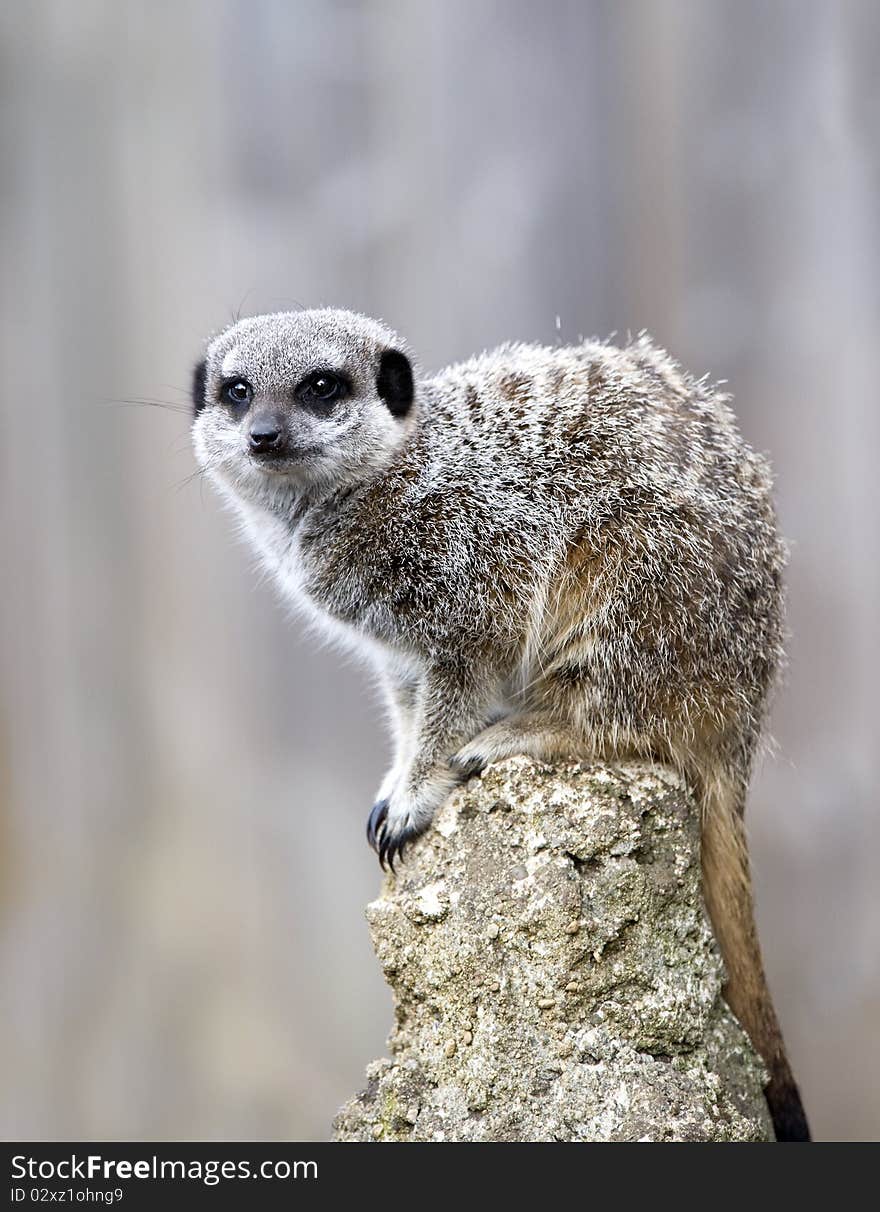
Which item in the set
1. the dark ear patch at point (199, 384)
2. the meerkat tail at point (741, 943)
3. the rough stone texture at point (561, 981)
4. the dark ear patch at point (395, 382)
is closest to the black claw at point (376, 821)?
the rough stone texture at point (561, 981)

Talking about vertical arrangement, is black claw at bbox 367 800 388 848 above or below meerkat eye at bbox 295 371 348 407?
below

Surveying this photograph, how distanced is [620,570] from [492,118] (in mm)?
1480


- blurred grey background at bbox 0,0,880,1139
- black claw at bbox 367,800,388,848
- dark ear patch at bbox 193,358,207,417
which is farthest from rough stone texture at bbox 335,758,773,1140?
blurred grey background at bbox 0,0,880,1139

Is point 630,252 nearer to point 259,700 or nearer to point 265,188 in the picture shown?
point 265,188

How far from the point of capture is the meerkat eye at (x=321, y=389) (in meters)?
2.08

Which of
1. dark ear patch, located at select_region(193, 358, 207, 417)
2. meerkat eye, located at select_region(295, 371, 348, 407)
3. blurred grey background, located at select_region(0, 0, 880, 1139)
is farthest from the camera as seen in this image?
blurred grey background, located at select_region(0, 0, 880, 1139)

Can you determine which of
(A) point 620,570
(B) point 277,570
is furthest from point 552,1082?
(B) point 277,570

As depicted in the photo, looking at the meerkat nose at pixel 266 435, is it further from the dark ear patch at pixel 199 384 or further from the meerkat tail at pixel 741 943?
the meerkat tail at pixel 741 943

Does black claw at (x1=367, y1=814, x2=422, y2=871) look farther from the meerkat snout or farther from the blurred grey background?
the blurred grey background

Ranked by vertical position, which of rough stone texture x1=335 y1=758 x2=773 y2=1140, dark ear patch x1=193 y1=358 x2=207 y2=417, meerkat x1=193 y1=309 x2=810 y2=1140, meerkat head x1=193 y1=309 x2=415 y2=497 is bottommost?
rough stone texture x1=335 y1=758 x2=773 y2=1140

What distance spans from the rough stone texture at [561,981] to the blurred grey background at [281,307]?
4.07 feet

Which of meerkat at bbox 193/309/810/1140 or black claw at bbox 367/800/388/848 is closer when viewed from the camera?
meerkat at bbox 193/309/810/1140

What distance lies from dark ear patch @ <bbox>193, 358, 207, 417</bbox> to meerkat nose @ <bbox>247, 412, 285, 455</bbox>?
31 cm

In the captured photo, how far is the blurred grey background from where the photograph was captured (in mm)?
2928
